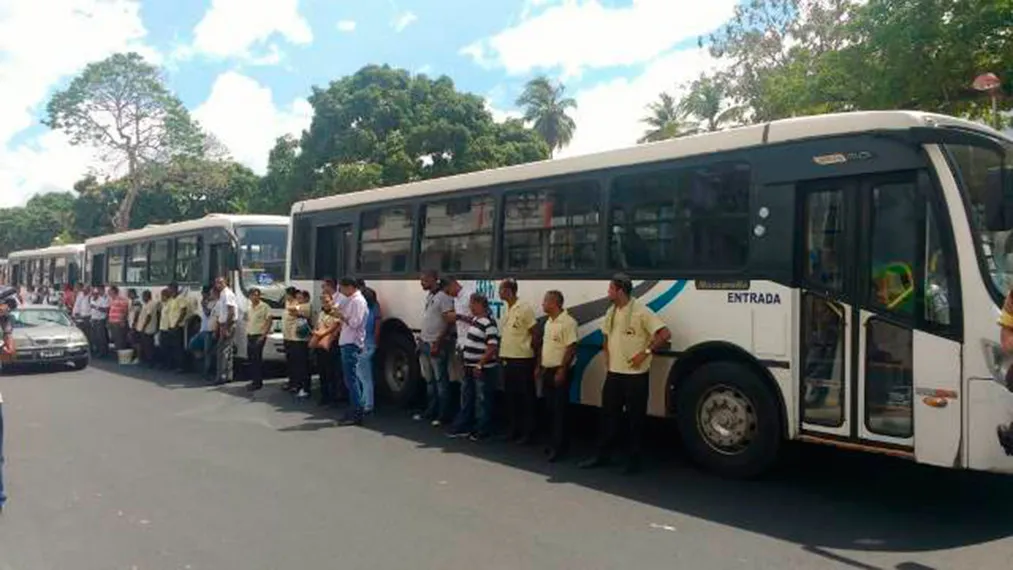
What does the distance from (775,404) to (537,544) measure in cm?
233

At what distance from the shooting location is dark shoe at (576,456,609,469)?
24.1ft

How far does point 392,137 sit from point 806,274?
24712 millimetres

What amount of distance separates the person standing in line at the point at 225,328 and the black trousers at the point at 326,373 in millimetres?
2735

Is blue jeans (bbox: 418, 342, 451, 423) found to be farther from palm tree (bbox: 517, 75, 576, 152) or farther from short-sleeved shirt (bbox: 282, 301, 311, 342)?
palm tree (bbox: 517, 75, 576, 152)

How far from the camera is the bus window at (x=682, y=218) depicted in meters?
6.75

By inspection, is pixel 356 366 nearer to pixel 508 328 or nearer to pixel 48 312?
pixel 508 328

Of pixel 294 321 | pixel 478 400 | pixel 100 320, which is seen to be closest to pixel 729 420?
pixel 478 400

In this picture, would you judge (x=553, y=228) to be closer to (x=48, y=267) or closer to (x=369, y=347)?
(x=369, y=347)

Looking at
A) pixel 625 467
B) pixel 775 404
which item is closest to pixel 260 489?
pixel 625 467

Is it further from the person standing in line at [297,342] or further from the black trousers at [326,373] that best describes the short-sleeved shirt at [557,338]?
the person standing in line at [297,342]

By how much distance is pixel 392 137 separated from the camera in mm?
29594

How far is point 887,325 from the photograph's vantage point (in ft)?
19.2

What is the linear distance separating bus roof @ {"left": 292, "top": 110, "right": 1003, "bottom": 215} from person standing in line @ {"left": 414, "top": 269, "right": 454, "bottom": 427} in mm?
1244

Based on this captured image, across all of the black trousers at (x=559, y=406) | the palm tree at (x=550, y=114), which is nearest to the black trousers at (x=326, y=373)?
the black trousers at (x=559, y=406)
